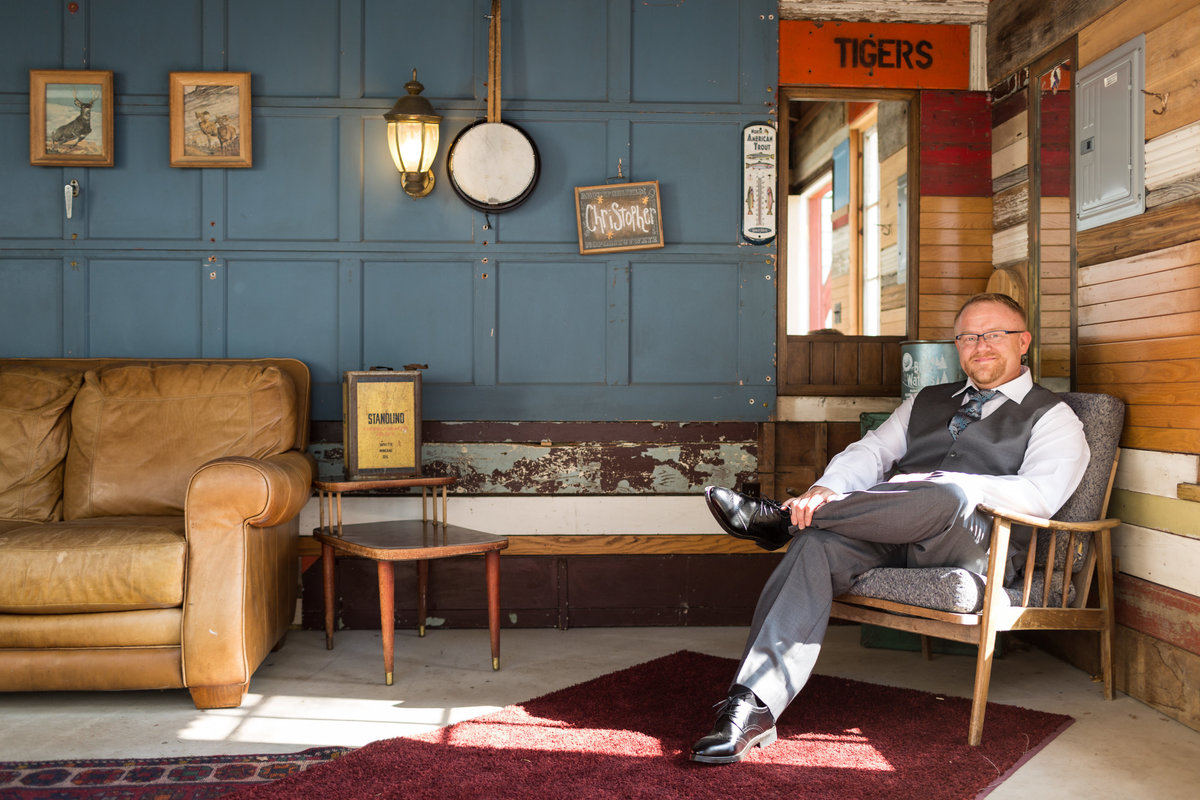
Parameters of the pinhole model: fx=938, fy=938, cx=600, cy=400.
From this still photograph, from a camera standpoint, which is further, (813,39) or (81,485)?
(813,39)

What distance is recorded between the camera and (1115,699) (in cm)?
294

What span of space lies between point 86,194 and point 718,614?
3.14m

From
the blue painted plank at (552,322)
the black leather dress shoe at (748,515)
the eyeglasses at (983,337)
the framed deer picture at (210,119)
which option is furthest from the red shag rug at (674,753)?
the framed deer picture at (210,119)

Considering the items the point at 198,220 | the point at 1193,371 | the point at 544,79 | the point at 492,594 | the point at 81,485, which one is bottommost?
the point at 492,594

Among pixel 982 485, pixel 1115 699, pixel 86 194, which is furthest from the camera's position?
pixel 86 194

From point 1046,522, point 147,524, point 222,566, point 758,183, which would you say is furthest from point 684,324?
point 147,524

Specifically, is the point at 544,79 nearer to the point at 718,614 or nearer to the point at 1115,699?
the point at 718,614

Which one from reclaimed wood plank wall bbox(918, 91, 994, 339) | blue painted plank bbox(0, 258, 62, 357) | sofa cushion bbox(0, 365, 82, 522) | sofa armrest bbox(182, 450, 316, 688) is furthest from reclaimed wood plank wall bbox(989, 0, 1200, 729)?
blue painted plank bbox(0, 258, 62, 357)

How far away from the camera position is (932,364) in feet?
11.5

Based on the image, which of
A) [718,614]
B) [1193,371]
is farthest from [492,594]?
[1193,371]

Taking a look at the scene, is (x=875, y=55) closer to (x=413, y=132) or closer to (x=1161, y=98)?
(x=1161, y=98)

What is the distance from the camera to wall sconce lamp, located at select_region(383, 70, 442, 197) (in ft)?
12.2

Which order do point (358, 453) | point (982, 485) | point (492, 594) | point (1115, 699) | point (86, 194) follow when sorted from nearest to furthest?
point (982, 485) → point (1115, 699) → point (492, 594) → point (358, 453) → point (86, 194)

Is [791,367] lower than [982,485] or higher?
higher
